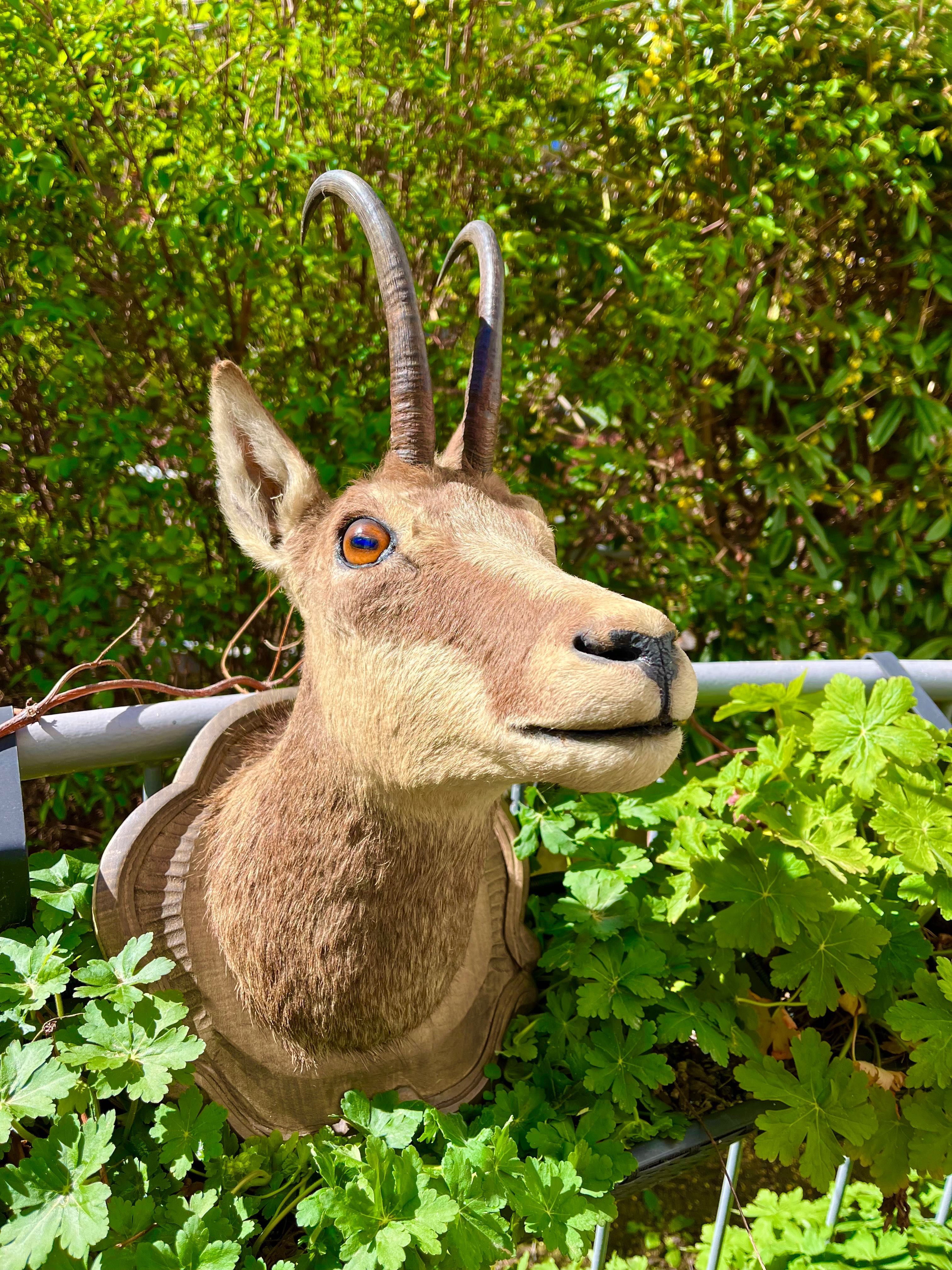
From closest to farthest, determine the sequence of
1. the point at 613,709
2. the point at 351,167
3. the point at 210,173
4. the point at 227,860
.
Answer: the point at 613,709 < the point at 227,860 < the point at 210,173 < the point at 351,167

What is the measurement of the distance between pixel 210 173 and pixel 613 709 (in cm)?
185

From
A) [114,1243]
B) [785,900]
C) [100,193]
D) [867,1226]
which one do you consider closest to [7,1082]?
[114,1243]

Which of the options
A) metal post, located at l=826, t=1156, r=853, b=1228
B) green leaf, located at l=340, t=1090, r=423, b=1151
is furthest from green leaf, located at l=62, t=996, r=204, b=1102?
metal post, located at l=826, t=1156, r=853, b=1228

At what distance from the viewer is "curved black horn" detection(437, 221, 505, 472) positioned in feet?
3.47

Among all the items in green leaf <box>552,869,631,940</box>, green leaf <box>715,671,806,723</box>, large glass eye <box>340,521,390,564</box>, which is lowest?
green leaf <box>552,869,631,940</box>

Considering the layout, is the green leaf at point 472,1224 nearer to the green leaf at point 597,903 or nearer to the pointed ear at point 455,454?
the green leaf at point 597,903

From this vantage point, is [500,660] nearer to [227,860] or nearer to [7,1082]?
[227,860]

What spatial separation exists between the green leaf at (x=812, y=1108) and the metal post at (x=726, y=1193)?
207mm

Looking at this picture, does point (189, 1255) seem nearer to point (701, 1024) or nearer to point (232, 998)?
point (232, 998)

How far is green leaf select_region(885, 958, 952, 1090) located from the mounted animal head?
27.7 inches

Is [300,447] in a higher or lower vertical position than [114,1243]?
higher

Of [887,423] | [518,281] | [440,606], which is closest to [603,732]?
[440,606]

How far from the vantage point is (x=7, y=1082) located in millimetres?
875

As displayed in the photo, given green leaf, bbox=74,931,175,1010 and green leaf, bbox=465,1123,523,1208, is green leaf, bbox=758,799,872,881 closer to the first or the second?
green leaf, bbox=465,1123,523,1208
